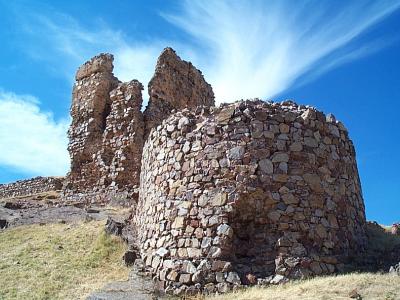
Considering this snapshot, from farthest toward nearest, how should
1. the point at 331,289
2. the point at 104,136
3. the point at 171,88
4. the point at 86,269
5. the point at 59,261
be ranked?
1. the point at 171,88
2. the point at 104,136
3. the point at 59,261
4. the point at 86,269
5. the point at 331,289

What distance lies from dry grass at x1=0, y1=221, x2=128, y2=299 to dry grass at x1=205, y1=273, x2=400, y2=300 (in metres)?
3.61

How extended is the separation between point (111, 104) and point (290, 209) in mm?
15944

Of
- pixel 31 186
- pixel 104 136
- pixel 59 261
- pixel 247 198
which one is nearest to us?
pixel 247 198

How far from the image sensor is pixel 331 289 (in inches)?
321

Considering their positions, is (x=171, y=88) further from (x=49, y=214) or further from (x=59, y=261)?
(x=59, y=261)

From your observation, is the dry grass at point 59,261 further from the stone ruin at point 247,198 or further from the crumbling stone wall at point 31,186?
the crumbling stone wall at point 31,186

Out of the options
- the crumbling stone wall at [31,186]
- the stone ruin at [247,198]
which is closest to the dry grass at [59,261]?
the stone ruin at [247,198]

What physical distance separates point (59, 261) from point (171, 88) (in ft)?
43.4

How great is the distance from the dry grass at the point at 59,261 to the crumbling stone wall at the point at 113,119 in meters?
5.18

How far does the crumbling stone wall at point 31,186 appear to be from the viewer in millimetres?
29781

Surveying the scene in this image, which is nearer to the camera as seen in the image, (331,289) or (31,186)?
(331,289)

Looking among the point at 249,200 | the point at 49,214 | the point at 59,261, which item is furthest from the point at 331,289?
the point at 49,214

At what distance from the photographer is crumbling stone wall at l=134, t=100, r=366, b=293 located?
966 centimetres

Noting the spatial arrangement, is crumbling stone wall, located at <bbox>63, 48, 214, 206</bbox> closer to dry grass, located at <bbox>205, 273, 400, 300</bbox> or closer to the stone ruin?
the stone ruin
